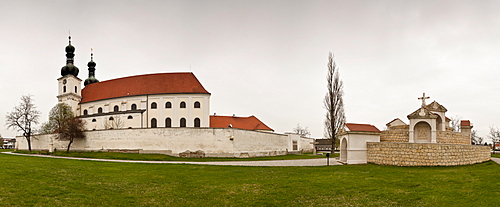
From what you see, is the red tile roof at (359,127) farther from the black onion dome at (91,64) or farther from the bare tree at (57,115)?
the black onion dome at (91,64)

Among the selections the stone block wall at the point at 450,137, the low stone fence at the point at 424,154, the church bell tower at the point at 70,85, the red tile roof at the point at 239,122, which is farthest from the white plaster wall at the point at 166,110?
the stone block wall at the point at 450,137

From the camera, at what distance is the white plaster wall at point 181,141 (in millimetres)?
36781

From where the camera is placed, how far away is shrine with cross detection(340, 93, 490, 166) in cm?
2067

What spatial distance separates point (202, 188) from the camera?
12594 millimetres

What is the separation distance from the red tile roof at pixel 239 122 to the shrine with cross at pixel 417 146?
2786 centimetres

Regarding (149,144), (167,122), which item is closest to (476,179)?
(149,144)

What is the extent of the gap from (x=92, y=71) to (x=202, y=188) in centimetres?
6552

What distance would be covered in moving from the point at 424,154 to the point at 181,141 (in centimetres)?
2520

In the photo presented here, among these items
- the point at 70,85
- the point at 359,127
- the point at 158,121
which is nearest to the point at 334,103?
the point at 359,127

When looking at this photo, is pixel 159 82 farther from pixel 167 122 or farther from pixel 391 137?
pixel 391 137

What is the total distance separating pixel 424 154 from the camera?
67.8ft

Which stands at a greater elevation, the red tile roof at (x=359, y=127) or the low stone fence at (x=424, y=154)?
the red tile roof at (x=359, y=127)

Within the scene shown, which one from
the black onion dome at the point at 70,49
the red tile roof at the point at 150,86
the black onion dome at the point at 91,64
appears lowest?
the red tile roof at the point at 150,86

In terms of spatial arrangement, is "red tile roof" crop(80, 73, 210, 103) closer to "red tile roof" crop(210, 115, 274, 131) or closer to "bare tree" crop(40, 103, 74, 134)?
"bare tree" crop(40, 103, 74, 134)
